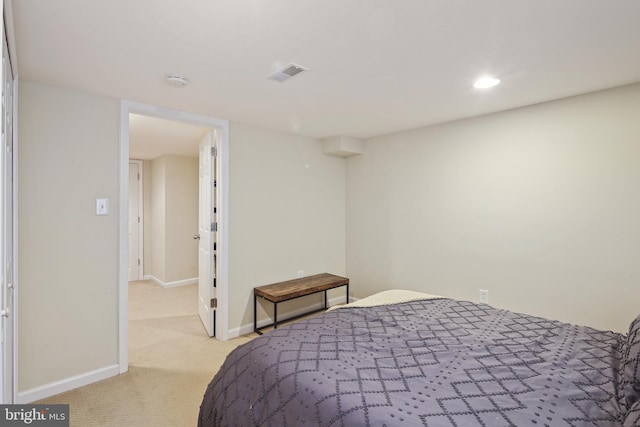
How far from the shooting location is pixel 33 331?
2135 mm

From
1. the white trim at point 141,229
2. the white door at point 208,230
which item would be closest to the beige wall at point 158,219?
the white trim at point 141,229

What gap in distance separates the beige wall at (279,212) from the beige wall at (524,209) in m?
0.58

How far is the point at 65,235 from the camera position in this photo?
88.6 inches

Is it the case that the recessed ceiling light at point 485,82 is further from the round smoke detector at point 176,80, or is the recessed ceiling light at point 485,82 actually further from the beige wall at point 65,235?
the beige wall at point 65,235

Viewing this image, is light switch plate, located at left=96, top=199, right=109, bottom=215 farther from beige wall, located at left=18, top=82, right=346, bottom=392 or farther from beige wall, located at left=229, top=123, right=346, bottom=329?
beige wall, located at left=229, top=123, right=346, bottom=329

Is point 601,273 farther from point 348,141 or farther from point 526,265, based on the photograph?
point 348,141

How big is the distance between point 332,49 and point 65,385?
9.45ft

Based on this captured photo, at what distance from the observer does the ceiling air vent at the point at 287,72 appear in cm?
189

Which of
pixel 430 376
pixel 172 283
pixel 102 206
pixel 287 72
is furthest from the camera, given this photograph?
pixel 172 283

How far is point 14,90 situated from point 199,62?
45.8 inches

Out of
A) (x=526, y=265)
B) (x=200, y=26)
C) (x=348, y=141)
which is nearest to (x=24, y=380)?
(x=200, y=26)

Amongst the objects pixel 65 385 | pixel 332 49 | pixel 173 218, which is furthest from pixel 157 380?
pixel 173 218

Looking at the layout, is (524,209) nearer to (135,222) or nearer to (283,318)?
(283,318)

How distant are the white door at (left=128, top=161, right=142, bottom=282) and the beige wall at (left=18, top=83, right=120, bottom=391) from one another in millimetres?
3376
